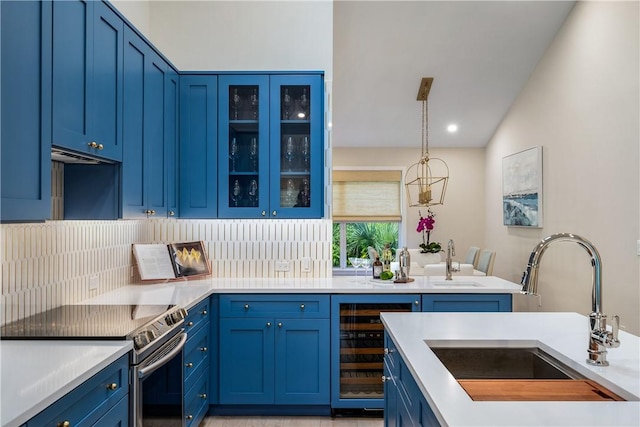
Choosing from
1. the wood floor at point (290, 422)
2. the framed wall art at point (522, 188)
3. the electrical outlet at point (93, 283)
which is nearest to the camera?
the electrical outlet at point (93, 283)

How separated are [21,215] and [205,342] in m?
1.62

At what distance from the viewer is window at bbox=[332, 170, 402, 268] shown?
6.92 meters

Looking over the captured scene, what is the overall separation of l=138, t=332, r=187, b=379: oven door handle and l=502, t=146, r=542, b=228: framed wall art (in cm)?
445

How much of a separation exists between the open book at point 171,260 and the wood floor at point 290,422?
3.47 ft

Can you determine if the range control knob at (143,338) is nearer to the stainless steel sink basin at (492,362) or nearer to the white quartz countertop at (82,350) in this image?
the white quartz countertop at (82,350)

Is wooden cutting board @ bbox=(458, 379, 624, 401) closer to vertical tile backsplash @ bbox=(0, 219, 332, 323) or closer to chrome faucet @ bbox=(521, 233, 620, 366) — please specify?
chrome faucet @ bbox=(521, 233, 620, 366)

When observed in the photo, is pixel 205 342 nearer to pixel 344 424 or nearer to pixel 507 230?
pixel 344 424

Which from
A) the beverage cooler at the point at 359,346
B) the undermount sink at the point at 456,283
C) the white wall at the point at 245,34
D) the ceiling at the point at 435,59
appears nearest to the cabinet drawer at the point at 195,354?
the beverage cooler at the point at 359,346

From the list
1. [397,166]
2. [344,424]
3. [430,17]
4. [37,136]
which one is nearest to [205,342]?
[344,424]

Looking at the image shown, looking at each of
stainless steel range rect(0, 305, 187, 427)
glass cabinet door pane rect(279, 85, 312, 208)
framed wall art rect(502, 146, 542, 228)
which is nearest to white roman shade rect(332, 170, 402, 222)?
framed wall art rect(502, 146, 542, 228)

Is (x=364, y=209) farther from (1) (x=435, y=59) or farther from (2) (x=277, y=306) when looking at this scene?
(2) (x=277, y=306)

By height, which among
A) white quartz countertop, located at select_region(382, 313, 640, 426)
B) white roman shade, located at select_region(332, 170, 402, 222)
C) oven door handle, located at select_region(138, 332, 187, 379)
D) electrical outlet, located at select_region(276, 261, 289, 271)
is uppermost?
white roman shade, located at select_region(332, 170, 402, 222)

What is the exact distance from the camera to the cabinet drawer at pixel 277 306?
2846 millimetres

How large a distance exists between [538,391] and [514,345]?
0.37 metres
